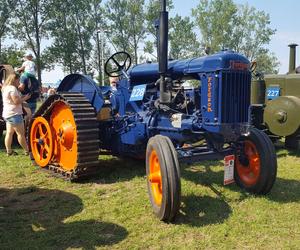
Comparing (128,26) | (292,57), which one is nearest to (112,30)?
(128,26)

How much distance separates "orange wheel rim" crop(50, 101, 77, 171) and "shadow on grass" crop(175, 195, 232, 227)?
166 cm

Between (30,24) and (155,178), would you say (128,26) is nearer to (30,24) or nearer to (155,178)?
(30,24)

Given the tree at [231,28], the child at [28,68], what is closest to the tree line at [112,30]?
the tree at [231,28]

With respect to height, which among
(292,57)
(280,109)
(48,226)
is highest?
(292,57)

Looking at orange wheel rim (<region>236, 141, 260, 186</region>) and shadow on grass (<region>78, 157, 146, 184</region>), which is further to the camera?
shadow on grass (<region>78, 157, 146, 184</region>)

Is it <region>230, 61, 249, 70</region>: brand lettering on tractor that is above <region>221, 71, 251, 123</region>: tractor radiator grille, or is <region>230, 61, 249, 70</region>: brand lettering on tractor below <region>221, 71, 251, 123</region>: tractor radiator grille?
above

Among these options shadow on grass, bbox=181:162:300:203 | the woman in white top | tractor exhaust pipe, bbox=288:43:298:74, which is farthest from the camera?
tractor exhaust pipe, bbox=288:43:298:74

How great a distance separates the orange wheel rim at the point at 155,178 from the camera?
4.24 metres

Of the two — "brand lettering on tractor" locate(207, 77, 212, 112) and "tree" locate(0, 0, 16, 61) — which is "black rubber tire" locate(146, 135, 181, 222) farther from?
"tree" locate(0, 0, 16, 61)

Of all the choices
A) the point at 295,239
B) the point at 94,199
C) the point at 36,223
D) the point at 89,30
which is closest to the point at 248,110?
the point at 295,239

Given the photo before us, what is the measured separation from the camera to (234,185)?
17.0 ft

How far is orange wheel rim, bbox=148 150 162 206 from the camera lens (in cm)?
424

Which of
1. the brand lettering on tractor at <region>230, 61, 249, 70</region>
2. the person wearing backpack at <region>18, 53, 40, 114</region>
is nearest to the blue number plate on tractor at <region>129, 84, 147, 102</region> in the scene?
the brand lettering on tractor at <region>230, 61, 249, 70</region>

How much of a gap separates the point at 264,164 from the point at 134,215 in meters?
1.56
